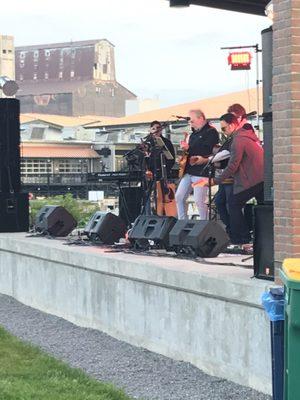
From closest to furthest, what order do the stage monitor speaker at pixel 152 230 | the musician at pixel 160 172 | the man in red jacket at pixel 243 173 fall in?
the man in red jacket at pixel 243 173 → the stage monitor speaker at pixel 152 230 → the musician at pixel 160 172

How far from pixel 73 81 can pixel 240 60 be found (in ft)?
333

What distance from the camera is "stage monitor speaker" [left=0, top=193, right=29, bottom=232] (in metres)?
13.1

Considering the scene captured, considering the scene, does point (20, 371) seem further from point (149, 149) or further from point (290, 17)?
point (149, 149)

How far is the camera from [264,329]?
235 inches

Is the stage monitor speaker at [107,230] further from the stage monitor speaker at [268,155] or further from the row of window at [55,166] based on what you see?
the row of window at [55,166]

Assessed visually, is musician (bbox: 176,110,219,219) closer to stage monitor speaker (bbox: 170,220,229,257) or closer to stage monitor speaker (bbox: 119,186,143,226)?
stage monitor speaker (bbox: 170,220,229,257)

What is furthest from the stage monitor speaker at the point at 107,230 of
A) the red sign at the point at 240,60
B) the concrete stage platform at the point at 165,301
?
the red sign at the point at 240,60

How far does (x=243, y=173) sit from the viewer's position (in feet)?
29.0

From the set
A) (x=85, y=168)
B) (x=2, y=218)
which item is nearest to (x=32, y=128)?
(x=85, y=168)

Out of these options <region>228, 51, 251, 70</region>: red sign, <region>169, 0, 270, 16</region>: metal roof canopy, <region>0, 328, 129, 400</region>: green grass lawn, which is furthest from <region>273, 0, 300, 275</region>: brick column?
<region>228, 51, 251, 70</region>: red sign

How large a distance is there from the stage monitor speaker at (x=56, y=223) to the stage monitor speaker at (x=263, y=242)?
20.3ft

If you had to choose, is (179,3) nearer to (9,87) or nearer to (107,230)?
(107,230)

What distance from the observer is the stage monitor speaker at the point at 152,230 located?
918 cm

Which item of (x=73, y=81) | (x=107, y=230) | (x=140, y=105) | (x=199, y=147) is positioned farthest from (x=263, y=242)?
(x=73, y=81)
